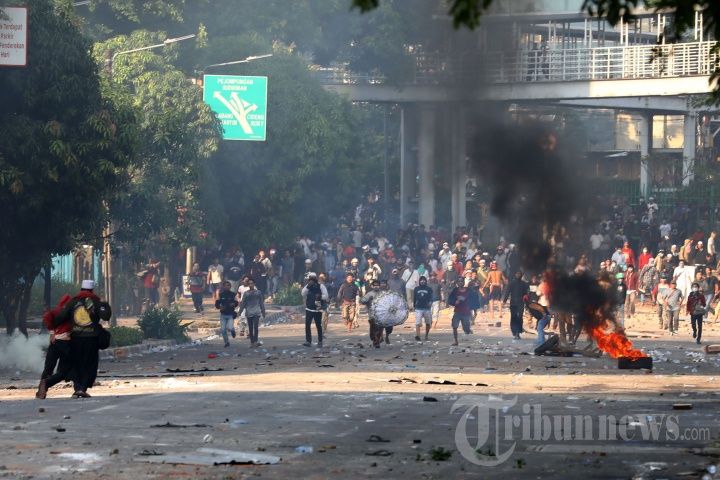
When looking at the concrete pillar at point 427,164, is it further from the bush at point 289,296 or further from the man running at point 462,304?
the bush at point 289,296

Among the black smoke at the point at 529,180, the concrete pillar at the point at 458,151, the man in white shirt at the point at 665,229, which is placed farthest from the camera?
the man in white shirt at the point at 665,229

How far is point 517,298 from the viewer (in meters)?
30.3

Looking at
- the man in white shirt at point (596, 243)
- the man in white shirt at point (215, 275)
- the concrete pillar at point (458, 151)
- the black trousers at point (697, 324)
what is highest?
the concrete pillar at point (458, 151)

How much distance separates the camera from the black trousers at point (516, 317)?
100 ft

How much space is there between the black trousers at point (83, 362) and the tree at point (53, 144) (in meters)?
6.54

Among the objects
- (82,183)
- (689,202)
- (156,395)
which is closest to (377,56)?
(689,202)

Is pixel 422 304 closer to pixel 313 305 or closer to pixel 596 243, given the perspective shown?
pixel 313 305

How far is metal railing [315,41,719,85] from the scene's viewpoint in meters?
26.9

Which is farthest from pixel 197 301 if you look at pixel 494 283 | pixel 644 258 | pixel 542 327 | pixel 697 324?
pixel 697 324

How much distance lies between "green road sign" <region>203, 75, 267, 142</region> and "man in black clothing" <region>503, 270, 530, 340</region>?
39.0 feet

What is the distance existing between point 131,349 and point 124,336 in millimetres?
659

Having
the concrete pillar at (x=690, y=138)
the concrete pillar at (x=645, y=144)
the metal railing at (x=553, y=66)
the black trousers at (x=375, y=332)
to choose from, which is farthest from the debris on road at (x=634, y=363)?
the concrete pillar at (x=645, y=144)

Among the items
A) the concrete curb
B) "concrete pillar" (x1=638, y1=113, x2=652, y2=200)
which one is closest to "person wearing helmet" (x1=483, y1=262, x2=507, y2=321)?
the concrete curb

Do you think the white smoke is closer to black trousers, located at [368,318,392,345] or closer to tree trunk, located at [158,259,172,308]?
black trousers, located at [368,318,392,345]
